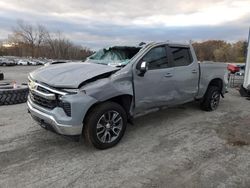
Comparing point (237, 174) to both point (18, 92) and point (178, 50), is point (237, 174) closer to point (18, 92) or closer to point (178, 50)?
point (178, 50)

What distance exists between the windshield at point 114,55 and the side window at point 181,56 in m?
1.00

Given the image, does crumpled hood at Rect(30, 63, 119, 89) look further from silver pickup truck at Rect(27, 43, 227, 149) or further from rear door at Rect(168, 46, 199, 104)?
rear door at Rect(168, 46, 199, 104)

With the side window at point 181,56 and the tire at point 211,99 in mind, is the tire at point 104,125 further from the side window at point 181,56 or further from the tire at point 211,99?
the tire at point 211,99

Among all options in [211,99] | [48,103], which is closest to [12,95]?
[48,103]

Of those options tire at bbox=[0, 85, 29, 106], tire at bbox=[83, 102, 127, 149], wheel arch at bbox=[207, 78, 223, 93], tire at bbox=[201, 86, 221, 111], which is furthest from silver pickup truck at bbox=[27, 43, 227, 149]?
tire at bbox=[0, 85, 29, 106]

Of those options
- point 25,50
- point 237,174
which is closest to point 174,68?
point 237,174

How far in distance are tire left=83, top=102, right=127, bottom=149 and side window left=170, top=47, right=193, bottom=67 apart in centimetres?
198

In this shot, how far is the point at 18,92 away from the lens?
26.3 feet

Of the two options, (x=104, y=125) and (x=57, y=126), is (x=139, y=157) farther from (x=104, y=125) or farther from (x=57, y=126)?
(x=57, y=126)

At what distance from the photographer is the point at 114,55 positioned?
5523 mm

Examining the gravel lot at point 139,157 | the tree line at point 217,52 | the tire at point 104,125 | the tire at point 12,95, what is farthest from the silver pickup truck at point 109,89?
the tire at point 12,95

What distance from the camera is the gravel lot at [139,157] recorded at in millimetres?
3410

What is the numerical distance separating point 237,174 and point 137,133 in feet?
6.90

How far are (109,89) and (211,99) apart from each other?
150 inches
